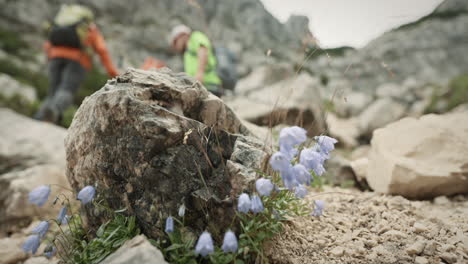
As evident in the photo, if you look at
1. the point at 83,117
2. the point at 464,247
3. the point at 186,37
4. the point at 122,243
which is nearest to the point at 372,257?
the point at 464,247

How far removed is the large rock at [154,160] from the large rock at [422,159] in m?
1.82

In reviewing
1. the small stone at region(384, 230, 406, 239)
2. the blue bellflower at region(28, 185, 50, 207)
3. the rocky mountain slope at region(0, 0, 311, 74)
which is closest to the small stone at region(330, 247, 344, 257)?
the small stone at region(384, 230, 406, 239)

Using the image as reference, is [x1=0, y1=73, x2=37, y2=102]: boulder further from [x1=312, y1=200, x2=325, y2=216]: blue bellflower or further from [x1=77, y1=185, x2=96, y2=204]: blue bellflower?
[x1=312, y1=200, x2=325, y2=216]: blue bellflower

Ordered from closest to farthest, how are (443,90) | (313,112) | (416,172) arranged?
(416,172) < (313,112) < (443,90)

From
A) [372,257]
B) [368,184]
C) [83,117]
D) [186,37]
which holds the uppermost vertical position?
[186,37]

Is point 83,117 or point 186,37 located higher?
point 186,37

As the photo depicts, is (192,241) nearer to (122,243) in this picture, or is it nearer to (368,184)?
(122,243)

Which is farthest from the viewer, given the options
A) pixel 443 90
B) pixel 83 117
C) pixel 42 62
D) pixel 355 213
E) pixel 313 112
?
pixel 42 62

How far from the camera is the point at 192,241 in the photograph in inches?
67.4

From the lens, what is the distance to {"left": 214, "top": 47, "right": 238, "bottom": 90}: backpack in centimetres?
671

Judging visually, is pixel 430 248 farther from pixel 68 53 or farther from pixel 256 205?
pixel 68 53

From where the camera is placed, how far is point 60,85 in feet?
24.9

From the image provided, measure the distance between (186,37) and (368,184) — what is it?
5.25 m

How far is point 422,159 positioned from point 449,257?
62.1 inches
